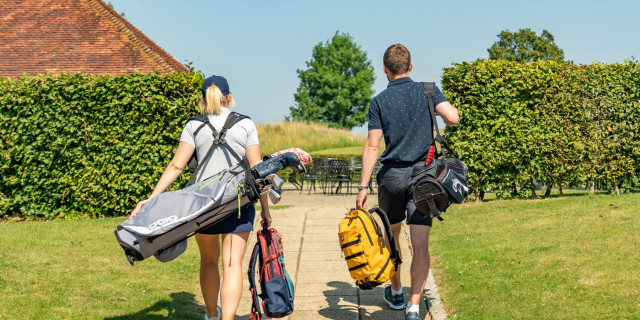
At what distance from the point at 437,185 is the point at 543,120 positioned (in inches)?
350

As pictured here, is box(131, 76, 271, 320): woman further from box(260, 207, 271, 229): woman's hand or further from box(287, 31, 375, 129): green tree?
box(287, 31, 375, 129): green tree

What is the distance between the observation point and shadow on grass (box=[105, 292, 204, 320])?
20.6 ft

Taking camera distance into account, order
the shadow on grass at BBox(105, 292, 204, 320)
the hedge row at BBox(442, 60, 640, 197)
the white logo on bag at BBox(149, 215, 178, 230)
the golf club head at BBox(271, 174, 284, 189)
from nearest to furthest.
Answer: the white logo on bag at BBox(149, 215, 178, 230)
the golf club head at BBox(271, 174, 284, 189)
the shadow on grass at BBox(105, 292, 204, 320)
the hedge row at BBox(442, 60, 640, 197)

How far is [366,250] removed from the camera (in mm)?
5391

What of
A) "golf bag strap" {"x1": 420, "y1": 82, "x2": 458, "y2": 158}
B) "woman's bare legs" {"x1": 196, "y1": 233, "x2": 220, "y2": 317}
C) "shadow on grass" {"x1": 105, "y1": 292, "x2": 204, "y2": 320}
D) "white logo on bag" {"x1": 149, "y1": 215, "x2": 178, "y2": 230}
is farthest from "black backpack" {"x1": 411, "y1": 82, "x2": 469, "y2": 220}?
"shadow on grass" {"x1": 105, "y1": 292, "x2": 204, "y2": 320}

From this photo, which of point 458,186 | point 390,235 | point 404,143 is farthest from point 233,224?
point 458,186

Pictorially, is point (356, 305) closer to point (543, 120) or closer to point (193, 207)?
point (193, 207)

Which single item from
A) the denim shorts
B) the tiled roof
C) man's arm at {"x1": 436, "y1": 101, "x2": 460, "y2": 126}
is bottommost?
the denim shorts

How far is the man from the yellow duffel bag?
0.23 m

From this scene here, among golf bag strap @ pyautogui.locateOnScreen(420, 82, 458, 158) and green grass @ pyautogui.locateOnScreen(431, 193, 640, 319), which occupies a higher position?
golf bag strap @ pyautogui.locateOnScreen(420, 82, 458, 158)

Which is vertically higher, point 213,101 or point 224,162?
point 213,101

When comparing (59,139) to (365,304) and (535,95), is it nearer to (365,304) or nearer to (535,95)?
(365,304)

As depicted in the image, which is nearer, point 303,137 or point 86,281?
point 86,281

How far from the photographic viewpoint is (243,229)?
16.2ft
